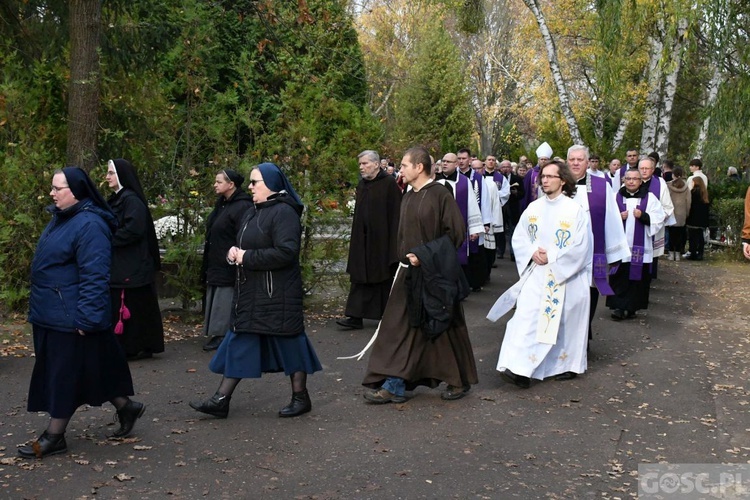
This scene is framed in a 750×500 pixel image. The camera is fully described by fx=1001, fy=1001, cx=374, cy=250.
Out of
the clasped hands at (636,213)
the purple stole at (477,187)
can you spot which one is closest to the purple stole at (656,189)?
the clasped hands at (636,213)

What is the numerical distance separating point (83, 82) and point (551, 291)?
6041 mm

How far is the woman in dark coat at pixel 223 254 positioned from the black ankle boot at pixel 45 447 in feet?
11.4

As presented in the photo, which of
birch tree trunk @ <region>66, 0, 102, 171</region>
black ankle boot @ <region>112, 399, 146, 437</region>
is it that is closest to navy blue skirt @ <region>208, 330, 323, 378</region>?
black ankle boot @ <region>112, 399, 146, 437</region>

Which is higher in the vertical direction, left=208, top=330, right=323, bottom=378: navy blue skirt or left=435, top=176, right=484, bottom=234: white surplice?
left=435, top=176, right=484, bottom=234: white surplice

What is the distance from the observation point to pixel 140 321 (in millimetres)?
9258

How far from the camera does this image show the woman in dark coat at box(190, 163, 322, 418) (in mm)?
7000

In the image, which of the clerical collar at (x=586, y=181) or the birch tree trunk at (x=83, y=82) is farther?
the birch tree trunk at (x=83, y=82)

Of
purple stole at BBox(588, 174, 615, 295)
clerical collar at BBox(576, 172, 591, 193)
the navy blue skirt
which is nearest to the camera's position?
the navy blue skirt

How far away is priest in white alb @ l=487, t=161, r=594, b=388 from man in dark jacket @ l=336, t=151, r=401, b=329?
8.18ft

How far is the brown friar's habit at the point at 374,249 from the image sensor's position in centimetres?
1109

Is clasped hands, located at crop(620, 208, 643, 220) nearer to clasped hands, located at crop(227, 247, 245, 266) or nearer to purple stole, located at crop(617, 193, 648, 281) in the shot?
purple stole, located at crop(617, 193, 648, 281)

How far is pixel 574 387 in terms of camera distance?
840 centimetres

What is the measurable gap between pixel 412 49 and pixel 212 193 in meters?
40.5

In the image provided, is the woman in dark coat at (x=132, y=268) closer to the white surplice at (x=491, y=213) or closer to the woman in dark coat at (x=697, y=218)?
the white surplice at (x=491, y=213)
